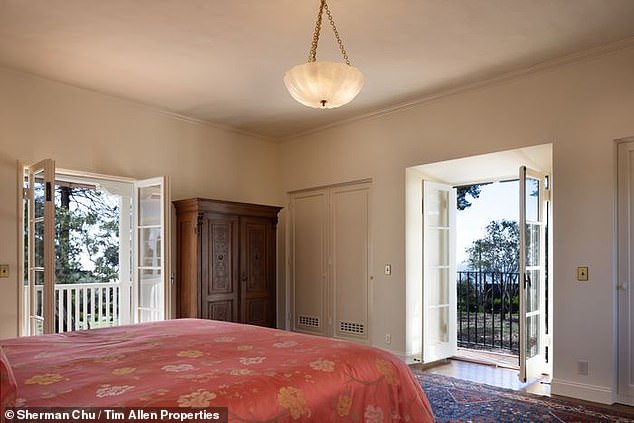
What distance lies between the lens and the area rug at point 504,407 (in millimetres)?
3355

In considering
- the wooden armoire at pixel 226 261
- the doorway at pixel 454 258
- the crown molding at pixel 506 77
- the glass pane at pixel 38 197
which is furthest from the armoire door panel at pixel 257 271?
the glass pane at pixel 38 197

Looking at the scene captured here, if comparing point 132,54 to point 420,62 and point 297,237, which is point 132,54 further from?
point 297,237

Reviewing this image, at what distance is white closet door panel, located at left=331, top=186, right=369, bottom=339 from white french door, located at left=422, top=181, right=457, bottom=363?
2.32 ft

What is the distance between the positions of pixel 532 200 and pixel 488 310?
2.57m

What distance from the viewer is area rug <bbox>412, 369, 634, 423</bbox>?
336 cm

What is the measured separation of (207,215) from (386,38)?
266cm

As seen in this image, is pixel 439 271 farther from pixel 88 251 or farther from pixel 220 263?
pixel 88 251

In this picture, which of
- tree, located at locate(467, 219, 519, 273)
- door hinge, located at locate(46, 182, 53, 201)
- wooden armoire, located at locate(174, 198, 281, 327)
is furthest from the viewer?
tree, located at locate(467, 219, 519, 273)

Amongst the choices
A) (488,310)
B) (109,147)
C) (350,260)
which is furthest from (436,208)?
(109,147)

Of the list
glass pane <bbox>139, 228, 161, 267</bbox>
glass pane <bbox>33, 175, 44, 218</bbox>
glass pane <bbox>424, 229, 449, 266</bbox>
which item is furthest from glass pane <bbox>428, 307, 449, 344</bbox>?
glass pane <bbox>33, 175, 44, 218</bbox>

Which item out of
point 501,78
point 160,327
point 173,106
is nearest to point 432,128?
point 501,78

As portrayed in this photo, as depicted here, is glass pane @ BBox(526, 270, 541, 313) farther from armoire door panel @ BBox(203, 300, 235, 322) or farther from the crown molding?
armoire door panel @ BBox(203, 300, 235, 322)

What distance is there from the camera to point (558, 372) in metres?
3.96

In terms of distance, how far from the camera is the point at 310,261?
6305mm
